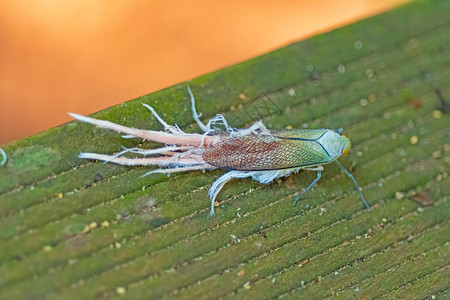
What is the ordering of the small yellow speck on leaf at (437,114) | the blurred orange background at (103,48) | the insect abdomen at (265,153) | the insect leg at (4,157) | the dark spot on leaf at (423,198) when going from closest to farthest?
the insect leg at (4,157) → the insect abdomen at (265,153) → the dark spot on leaf at (423,198) → the small yellow speck on leaf at (437,114) → the blurred orange background at (103,48)

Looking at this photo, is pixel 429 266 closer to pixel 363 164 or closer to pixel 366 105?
pixel 363 164

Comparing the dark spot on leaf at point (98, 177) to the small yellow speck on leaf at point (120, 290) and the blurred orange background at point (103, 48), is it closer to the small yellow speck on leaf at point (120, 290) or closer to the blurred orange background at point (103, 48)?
the small yellow speck on leaf at point (120, 290)

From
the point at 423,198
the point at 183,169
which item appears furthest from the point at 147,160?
the point at 423,198

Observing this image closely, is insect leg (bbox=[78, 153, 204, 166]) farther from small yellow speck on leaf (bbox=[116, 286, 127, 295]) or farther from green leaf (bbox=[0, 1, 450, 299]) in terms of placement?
small yellow speck on leaf (bbox=[116, 286, 127, 295])

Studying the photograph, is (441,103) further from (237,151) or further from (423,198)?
(237,151)

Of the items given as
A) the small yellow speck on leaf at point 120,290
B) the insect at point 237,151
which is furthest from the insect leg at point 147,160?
the small yellow speck on leaf at point 120,290

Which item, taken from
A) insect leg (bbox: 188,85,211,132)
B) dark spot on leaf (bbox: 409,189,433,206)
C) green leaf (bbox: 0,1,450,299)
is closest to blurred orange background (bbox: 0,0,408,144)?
green leaf (bbox: 0,1,450,299)

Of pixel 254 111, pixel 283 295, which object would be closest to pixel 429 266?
pixel 283 295
